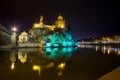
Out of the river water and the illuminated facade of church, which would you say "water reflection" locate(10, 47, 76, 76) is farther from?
the illuminated facade of church

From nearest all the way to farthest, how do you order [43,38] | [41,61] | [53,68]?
[53,68], [41,61], [43,38]

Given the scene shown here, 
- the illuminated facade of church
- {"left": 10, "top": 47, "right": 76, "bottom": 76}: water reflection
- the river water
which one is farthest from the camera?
the illuminated facade of church

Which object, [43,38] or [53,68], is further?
[43,38]

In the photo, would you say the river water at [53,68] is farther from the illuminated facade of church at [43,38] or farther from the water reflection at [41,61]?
the illuminated facade of church at [43,38]

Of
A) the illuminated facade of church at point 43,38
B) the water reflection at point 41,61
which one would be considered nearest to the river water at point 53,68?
the water reflection at point 41,61

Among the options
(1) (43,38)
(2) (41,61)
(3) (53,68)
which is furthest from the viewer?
(1) (43,38)

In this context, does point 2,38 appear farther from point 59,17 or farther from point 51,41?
point 59,17

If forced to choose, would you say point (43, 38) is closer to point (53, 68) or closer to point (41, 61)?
point (41, 61)

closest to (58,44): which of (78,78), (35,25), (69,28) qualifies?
(35,25)

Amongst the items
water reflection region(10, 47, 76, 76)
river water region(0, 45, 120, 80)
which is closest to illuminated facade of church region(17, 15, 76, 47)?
water reflection region(10, 47, 76, 76)

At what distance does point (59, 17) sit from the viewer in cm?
12444

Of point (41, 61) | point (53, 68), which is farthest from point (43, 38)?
point (53, 68)

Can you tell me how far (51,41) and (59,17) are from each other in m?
40.0

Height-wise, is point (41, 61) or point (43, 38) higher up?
point (43, 38)
